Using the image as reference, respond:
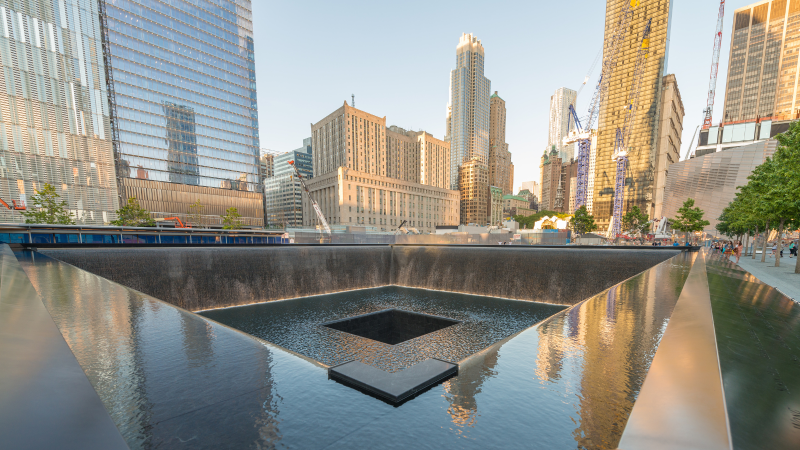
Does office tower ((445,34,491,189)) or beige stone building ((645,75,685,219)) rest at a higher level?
office tower ((445,34,491,189))

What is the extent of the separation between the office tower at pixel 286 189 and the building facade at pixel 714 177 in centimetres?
12020

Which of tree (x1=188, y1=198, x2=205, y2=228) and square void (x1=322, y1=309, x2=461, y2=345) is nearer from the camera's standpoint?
square void (x1=322, y1=309, x2=461, y2=345)

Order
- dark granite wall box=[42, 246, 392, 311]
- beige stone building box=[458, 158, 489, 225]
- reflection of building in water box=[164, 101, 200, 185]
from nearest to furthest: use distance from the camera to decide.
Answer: dark granite wall box=[42, 246, 392, 311], reflection of building in water box=[164, 101, 200, 185], beige stone building box=[458, 158, 489, 225]

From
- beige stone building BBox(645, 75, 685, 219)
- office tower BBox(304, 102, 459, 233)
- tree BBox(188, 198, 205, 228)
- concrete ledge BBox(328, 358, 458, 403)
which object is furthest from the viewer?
beige stone building BBox(645, 75, 685, 219)

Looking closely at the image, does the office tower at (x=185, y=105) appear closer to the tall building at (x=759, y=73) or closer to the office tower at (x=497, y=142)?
the tall building at (x=759, y=73)

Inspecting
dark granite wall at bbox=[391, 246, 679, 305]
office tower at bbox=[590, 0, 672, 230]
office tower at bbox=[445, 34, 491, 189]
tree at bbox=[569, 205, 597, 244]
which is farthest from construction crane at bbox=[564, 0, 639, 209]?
dark granite wall at bbox=[391, 246, 679, 305]

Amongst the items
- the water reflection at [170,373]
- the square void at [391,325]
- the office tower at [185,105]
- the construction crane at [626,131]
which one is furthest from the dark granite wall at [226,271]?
the construction crane at [626,131]

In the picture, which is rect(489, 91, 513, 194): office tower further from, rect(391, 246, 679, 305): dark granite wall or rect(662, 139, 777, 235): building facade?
rect(391, 246, 679, 305): dark granite wall

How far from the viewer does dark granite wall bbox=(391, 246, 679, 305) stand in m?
14.1

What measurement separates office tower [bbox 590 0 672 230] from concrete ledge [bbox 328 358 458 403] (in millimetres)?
111265

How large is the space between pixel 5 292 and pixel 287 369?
3.12 metres

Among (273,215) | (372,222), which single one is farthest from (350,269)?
(273,215)

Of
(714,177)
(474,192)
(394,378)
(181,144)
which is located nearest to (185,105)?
(181,144)

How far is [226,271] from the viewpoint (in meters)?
14.1
